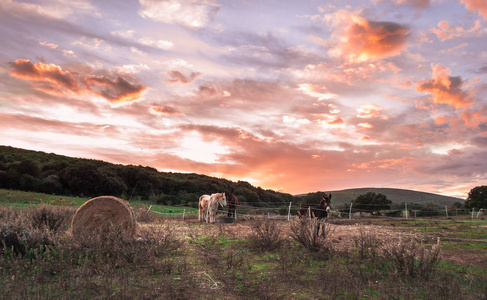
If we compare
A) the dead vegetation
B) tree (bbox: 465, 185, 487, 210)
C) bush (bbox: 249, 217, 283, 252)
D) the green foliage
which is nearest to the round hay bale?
the dead vegetation

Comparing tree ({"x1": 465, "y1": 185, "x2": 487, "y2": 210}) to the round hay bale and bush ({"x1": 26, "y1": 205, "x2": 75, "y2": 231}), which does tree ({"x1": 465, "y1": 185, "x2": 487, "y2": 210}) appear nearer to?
the round hay bale

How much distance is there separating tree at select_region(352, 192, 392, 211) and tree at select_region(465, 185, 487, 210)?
12140mm

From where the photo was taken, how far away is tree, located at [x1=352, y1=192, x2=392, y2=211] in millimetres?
40219

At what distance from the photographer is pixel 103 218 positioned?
403 inches

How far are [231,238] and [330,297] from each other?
6.80m

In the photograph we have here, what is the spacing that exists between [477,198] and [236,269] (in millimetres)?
47911

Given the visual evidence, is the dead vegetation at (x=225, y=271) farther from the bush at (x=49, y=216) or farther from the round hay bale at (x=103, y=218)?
the bush at (x=49, y=216)

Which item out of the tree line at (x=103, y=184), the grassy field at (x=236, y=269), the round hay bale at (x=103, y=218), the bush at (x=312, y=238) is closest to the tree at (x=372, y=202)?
the tree line at (x=103, y=184)

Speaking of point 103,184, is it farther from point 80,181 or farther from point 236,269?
point 236,269

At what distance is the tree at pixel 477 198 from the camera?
42.5 meters

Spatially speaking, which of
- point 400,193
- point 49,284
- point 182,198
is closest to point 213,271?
point 49,284

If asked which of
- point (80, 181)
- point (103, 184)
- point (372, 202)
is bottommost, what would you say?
point (103, 184)

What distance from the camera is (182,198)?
4159 cm

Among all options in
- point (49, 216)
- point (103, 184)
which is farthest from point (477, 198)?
point (49, 216)
